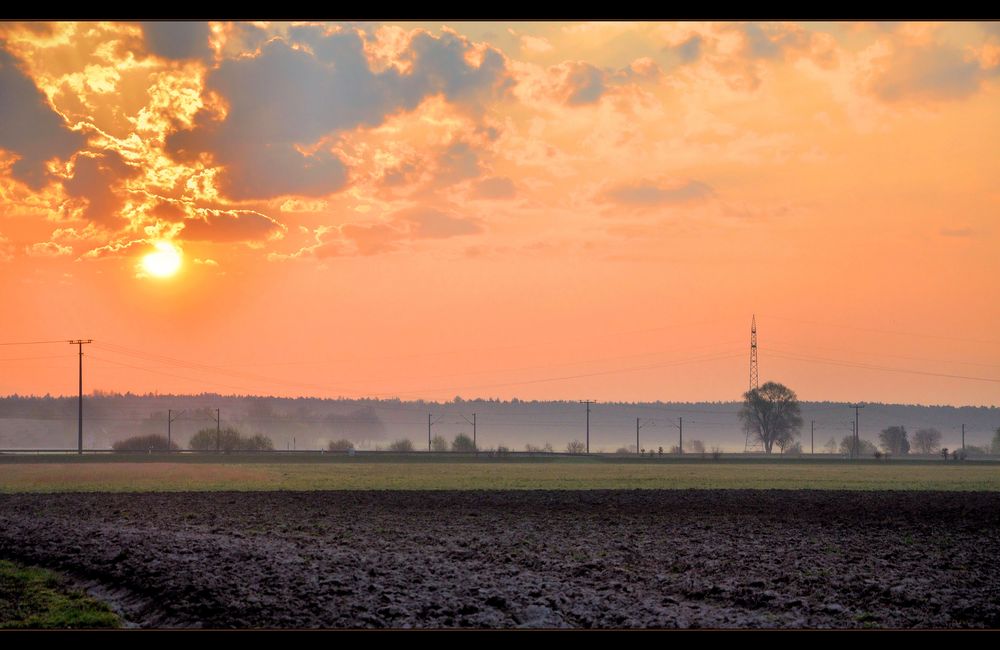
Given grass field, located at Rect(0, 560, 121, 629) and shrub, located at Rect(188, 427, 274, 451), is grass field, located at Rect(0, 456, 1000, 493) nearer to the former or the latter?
grass field, located at Rect(0, 560, 121, 629)

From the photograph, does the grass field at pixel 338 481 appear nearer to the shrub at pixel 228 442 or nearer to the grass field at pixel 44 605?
the grass field at pixel 44 605

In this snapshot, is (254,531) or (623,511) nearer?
(254,531)

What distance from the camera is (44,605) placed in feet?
68.0

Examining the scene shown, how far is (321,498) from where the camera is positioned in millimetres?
50250

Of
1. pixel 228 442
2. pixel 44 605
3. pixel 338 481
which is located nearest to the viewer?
pixel 44 605

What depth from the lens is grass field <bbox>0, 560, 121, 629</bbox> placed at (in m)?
19.1

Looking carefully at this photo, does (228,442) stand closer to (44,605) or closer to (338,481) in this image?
(338,481)

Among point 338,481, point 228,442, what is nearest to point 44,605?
point 338,481

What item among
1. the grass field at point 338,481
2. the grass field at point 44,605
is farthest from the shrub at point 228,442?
the grass field at point 44,605

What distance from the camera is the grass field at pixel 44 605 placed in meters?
19.1

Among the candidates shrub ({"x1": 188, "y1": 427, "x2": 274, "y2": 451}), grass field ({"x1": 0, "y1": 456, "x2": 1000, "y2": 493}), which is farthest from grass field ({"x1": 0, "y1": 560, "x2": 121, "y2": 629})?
shrub ({"x1": 188, "y1": 427, "x2": 274, "y2": 451})

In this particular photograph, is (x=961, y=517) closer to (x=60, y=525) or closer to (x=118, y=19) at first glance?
(x=60, y=525)
